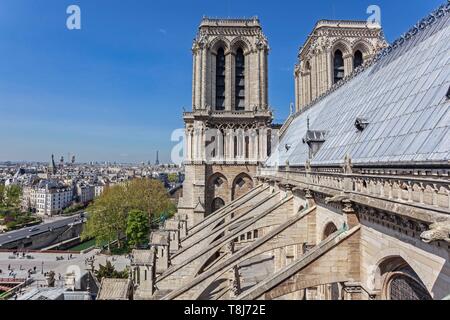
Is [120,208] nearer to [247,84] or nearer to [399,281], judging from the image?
[247,84]

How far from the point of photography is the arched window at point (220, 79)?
120 ft

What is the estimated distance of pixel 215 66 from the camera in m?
35.9

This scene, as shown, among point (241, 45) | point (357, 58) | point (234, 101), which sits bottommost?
point (234, 101)

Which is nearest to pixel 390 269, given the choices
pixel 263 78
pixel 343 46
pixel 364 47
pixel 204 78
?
pixel 263 78

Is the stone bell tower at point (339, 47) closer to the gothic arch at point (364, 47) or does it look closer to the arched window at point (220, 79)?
the gothic arch at point (364, 47)

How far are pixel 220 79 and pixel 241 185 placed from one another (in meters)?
11.9

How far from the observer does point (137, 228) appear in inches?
1831

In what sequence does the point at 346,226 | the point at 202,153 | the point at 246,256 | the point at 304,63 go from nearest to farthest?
the point at 346,226
the point at 246,256
the point at 202,153
the point at 304,63

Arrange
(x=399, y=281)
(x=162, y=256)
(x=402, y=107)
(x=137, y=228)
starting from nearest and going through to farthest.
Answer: (x=399, y=281) → (x=402, y=107) → (x=162, y=256) → (x=137, y=228)

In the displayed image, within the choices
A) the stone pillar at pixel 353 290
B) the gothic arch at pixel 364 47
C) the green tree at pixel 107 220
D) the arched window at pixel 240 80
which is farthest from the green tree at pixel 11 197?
the stone pillar at pixel 353 290
